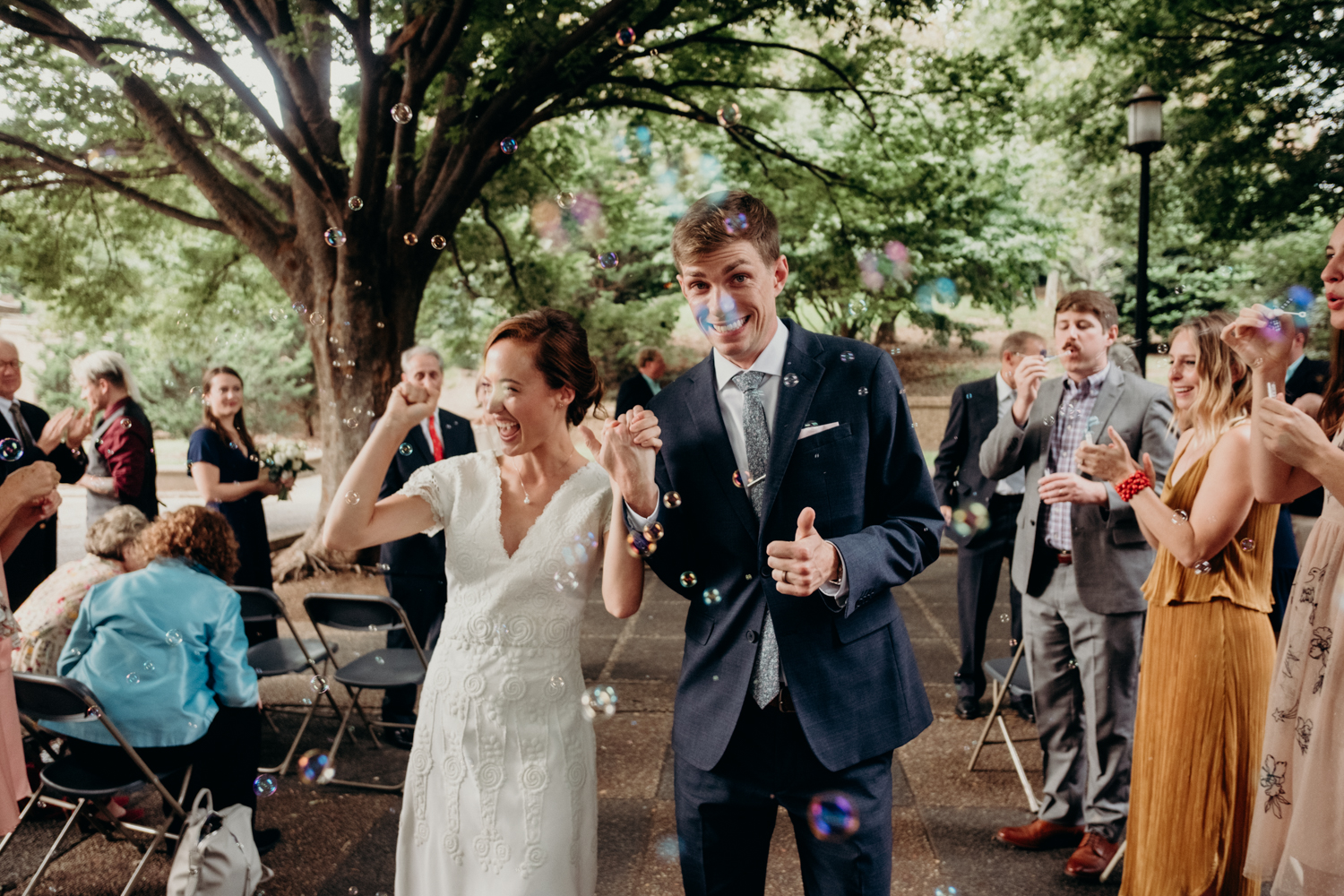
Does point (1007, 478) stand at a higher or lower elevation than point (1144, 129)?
lower

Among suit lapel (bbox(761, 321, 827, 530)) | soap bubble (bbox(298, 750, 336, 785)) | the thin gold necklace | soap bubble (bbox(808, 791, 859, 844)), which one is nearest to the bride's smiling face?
the thin gold necklace

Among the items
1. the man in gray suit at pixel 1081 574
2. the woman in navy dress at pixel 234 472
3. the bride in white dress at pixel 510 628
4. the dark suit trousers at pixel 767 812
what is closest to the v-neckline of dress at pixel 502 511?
the bride in white dress at pixel 510 628

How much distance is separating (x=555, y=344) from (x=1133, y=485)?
6.29 ft

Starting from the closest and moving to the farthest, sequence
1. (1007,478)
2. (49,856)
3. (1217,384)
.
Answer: (1217,384), (49,856), (1007,478)

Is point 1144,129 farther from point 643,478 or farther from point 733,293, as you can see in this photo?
point 643,478

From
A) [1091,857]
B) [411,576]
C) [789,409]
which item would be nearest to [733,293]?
[789,409]

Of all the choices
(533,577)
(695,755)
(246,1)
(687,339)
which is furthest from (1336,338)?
(687,339)

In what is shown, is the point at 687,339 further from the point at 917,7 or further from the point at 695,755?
the point at 695,755

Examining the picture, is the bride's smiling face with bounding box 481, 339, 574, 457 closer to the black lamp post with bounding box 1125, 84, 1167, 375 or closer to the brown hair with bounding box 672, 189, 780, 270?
the brown hair with bounding box 672, 189, 780, 270

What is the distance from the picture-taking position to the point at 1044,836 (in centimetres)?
361

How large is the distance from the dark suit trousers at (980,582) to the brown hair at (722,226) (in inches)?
148

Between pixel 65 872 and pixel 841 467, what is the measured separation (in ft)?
12.0

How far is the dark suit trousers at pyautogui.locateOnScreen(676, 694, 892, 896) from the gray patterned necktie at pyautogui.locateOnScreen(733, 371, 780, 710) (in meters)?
0.06

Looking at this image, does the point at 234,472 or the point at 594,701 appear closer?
the point at 594,701
